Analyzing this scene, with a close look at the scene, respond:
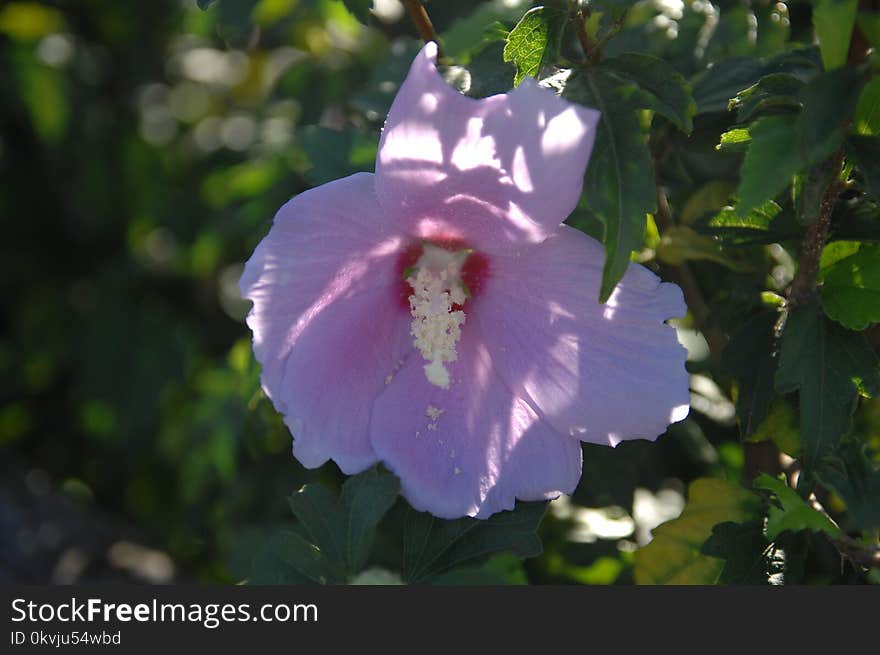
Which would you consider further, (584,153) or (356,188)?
(356,188)

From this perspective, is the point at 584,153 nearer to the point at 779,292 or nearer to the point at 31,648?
the point at 779,292

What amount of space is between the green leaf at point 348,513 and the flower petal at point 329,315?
2.5 inches

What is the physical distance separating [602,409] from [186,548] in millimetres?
1770

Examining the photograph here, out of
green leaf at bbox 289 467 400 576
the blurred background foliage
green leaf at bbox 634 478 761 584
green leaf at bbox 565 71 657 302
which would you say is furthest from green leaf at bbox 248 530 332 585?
green leaf at bbox 565 71 657 302

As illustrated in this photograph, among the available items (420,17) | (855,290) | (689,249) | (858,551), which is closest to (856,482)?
(858,551)

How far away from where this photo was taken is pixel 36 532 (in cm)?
205

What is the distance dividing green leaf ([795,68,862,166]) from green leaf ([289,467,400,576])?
1.78 feet

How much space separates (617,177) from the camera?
0.95 m

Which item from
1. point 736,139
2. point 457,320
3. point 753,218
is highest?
point 736,139

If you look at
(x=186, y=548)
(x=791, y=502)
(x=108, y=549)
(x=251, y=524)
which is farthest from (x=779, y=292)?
(x=186, y=548)

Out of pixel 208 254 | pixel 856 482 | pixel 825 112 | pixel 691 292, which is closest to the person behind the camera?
pixel 825 112

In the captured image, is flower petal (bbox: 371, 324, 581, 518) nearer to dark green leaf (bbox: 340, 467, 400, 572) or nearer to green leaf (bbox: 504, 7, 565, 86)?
dark green leaf (bbox: 340, 467, 400, 572)

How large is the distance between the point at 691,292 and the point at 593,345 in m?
0.36

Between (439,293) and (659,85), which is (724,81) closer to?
(659,85)
